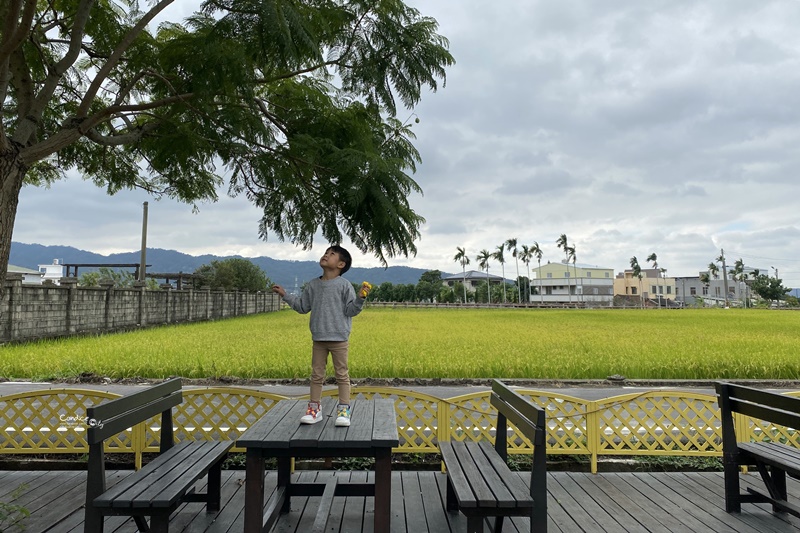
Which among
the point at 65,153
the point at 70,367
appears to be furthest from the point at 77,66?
the point at 70,367

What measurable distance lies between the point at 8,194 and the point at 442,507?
395cm

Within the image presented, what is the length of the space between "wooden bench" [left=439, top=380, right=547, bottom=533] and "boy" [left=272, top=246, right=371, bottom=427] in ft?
3.13

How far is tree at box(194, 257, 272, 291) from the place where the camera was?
5340cm

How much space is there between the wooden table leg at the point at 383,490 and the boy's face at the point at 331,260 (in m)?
1.37

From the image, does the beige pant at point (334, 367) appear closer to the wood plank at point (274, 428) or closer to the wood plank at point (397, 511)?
the wood plank at point (274, 428)

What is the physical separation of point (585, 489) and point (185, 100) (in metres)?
4.64

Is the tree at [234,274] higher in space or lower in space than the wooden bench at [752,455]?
higher

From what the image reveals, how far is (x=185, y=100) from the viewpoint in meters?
3.80

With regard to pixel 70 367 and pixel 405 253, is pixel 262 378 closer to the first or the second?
pixel 70 367

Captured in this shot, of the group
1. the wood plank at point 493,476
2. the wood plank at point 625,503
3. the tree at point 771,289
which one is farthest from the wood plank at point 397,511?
the tree at point 771,289

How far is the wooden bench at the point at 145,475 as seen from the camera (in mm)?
2740

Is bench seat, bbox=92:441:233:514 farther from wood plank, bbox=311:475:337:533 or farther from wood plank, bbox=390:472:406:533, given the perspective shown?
wood plank, bbox=390:472:406:533

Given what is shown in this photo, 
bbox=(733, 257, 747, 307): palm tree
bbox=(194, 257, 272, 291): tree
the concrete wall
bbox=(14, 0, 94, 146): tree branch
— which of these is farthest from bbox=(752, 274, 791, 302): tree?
bbox=(14, 0, 94, 146): tree branch

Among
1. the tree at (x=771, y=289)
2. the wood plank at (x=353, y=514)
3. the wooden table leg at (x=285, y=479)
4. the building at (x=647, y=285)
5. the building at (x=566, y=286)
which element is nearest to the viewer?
the wood plank at (x=353, y=514)
